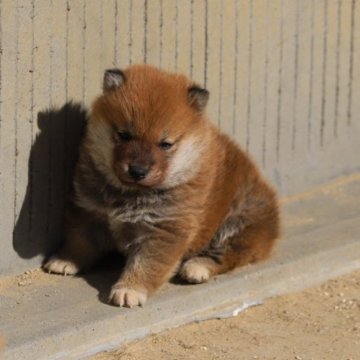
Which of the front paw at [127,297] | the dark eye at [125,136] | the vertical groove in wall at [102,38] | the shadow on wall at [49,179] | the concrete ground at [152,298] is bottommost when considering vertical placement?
the concrete ground at [152,298]

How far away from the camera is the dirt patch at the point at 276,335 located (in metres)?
5.72

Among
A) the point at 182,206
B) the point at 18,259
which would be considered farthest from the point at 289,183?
the point at 18,259

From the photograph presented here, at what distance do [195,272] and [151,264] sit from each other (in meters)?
0.33

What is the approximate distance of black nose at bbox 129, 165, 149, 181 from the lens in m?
5.86

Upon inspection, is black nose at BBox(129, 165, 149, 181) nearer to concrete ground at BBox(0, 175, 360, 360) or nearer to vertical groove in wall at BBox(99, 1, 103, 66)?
concrete ground at BBox(0, 175, 360, 360)

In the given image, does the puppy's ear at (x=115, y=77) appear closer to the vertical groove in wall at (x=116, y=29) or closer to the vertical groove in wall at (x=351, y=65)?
the vertical groove in wall at (x=116, y=29)

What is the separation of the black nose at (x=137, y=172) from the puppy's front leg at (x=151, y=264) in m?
0.38

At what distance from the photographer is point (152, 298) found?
19.8 feet

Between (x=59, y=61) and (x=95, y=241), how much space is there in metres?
1.04

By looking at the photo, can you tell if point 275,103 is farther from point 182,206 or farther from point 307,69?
point 182,206

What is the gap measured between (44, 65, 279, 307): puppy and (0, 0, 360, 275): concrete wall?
0.22 m

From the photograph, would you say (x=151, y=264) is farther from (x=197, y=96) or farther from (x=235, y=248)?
(x=197, y=96)

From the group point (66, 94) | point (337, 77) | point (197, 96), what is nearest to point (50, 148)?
point (66, 94)

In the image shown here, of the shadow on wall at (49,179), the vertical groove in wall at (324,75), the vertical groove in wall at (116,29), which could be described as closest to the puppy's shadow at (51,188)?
the shadow on wall at (49,179)
